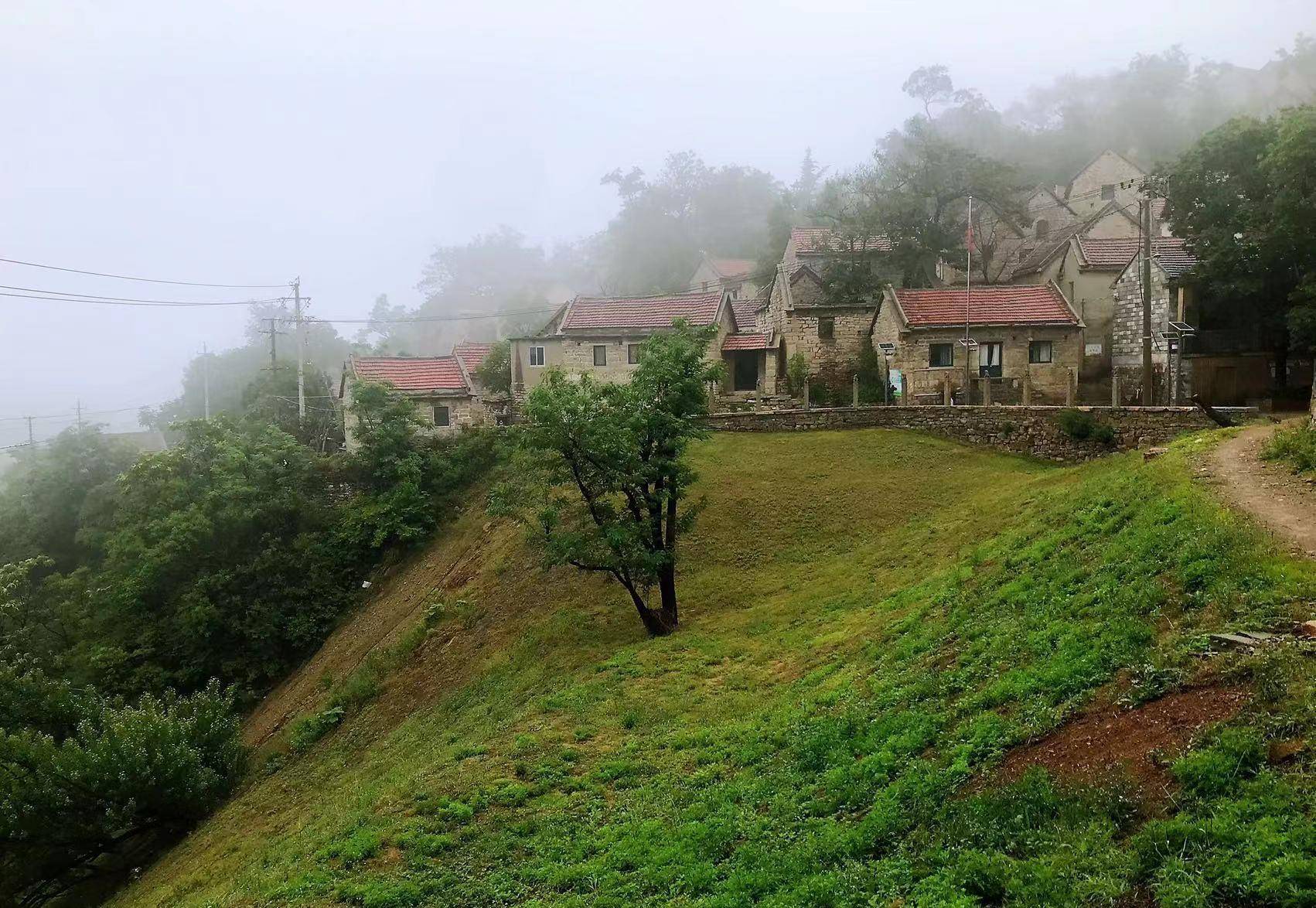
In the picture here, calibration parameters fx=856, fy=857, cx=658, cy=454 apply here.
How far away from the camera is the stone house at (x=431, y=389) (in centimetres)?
3794

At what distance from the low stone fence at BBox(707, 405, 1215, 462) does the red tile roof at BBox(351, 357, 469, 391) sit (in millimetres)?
13365

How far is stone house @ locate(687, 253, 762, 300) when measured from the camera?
65.5 metres

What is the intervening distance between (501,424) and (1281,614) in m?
31.4

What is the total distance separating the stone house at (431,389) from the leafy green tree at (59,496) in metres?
10.9

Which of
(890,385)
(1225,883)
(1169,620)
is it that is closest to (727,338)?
(890,385)

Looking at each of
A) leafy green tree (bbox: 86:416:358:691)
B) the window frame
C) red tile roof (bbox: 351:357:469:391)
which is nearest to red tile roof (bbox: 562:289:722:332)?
red tile roof (bbox: 351:357:469:391)

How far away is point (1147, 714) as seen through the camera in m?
8.19

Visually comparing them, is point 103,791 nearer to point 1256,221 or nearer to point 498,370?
point 498,370

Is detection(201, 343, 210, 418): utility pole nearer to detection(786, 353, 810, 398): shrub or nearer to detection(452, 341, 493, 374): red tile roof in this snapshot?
detection(452, 341, 493, 374): red tile roof

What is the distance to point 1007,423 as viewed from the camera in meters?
29.2

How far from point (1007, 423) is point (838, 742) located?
21495 millimetres

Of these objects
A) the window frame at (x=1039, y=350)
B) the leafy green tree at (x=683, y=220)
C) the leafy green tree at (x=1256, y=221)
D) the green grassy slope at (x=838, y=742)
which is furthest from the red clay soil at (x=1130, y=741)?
the leafy green tree at (x=683, y=220)

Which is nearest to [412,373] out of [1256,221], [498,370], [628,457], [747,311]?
[498,370]

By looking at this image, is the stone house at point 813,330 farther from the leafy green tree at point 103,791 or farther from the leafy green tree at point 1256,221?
the leafy green tree at point 103,791
